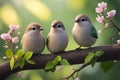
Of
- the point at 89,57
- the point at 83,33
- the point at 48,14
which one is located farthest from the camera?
the point at 48,14

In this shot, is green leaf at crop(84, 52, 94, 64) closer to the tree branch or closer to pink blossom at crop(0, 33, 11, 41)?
the tree branch

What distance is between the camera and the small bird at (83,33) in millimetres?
874

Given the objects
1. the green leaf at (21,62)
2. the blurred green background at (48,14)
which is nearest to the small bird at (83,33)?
the green leaf at (21,62)

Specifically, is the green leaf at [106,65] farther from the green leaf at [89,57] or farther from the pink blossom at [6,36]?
the pink blossom at [6,36]

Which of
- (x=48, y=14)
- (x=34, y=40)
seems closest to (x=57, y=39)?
(x=34, y=40)

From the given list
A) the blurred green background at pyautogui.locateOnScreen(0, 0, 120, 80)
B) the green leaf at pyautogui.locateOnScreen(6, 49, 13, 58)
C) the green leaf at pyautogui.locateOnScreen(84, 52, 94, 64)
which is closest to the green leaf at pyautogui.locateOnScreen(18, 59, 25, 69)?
the green leaf at pyautogui.locateOnScreen(6, 49, 13, 58)

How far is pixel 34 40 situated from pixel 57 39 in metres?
0.05

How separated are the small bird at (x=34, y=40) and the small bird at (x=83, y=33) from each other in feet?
0.26

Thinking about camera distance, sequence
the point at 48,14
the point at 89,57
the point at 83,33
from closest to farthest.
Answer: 1. the point at 89,57
2. the point at 83,33
3. the point at 48,14

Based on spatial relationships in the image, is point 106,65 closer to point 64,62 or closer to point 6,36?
point 64,62

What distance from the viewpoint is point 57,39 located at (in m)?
0.87

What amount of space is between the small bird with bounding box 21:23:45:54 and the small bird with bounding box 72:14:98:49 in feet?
0.26

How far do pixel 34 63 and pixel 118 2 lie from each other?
1.02 m

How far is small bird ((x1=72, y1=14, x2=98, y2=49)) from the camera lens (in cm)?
87
